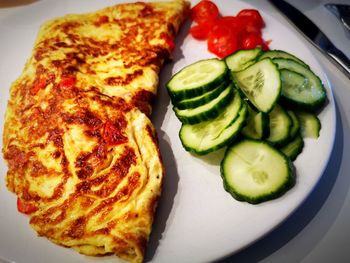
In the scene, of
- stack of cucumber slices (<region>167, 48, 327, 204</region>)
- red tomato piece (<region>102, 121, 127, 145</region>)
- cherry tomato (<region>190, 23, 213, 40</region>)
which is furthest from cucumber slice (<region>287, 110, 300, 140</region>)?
cherry tomato (<region>190, 23, 213, 40</region>)

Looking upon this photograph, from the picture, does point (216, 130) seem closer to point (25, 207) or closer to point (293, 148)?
point (293, 148)

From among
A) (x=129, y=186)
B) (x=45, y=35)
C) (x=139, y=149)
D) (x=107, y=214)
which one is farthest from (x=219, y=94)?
(x=45, y=35)

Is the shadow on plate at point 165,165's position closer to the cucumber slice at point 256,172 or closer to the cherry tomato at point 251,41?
the cucumber slice at point 256,172

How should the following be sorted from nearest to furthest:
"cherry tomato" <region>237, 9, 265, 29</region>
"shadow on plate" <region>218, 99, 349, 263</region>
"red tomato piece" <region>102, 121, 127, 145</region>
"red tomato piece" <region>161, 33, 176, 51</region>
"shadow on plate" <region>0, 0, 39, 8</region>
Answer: "shadow on plate" <region>218, 99, 349, 263</region>, "red tomato piece" <region>102, 121, 127, 145</region>, "red tomato piece" <region>161, 33, 176, 51</region>, "cherry tomato" <region>237, 9, 265, 29</region>, "shadow on plate" <region>0, 0, 39, 8</region>

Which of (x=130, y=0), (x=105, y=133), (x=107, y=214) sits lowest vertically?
(x=107, y=214)

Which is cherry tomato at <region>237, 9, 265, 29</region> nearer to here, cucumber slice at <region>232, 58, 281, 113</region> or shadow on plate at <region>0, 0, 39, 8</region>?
cucumber slice at <region>232, 58, 281, 113</region>

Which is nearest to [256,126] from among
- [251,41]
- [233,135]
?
[233,135]

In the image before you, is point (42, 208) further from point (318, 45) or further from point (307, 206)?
point (318, 45)

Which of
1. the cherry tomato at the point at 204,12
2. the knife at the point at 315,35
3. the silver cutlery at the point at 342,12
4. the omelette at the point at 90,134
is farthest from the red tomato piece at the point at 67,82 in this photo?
the silver cutlery at the point at 342,12
